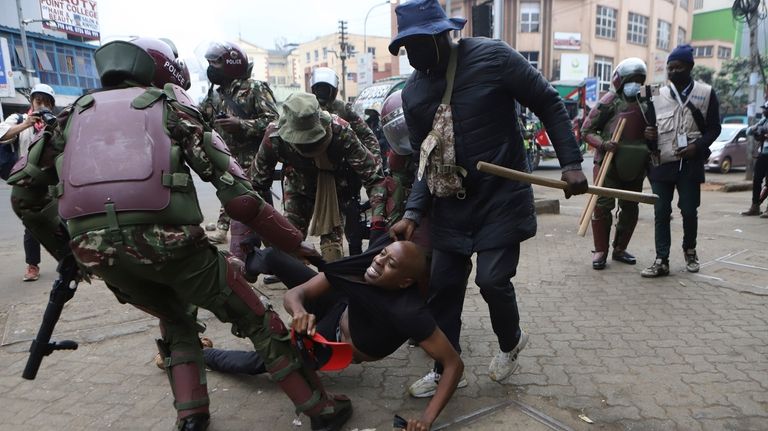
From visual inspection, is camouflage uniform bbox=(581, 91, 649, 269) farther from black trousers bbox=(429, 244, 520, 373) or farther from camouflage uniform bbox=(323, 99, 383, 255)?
black trousers bbox=(429, 244, 520, 373)

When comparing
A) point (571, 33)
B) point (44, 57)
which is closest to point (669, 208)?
point (44, 57)

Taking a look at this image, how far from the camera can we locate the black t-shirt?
2.20m

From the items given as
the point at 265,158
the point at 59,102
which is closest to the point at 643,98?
the point at 265,158

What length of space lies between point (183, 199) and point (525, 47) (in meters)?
38.7

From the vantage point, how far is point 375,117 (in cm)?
769

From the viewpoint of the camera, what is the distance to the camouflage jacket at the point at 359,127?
3.99 m

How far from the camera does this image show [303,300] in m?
2.36

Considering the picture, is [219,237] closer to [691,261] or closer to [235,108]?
[235,108]

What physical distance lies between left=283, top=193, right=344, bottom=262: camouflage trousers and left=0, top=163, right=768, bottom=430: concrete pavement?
2.45ft

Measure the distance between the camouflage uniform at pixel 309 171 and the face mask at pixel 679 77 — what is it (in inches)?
100

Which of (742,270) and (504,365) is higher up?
(504,365)

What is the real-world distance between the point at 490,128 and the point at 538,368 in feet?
4.36

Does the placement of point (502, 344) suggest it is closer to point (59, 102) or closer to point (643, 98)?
point (643, 98)

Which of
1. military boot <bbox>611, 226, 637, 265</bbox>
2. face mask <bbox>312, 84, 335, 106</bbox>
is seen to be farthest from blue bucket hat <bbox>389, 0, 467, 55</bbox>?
military boot <bbox>611, 226, 637, 265</bbox>
